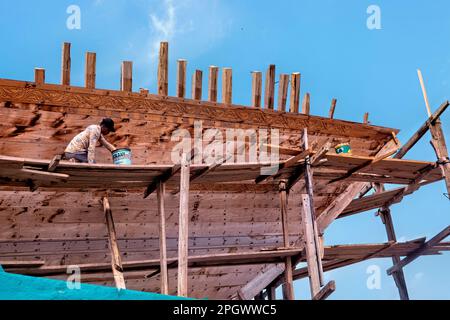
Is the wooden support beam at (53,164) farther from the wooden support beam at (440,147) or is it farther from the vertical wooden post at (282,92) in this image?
the wooden support beam at (440,147)

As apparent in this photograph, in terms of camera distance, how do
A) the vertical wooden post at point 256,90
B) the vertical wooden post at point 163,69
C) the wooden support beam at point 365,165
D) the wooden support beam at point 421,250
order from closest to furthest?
the vertical wooden post at point 163,69
the vertical wooden post at point 256,90
the wooden support beam at point 365,165
the wooden support beam at point 421,250

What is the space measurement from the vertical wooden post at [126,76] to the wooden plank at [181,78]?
79 centimetres

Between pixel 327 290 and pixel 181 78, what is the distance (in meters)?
4.03

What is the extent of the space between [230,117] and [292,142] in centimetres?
154

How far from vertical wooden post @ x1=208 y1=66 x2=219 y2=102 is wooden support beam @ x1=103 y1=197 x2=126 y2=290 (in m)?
2.40

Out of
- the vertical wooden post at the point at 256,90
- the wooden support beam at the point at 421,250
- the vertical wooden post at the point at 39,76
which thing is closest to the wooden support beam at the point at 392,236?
the wooden support beam at the point at 421,250

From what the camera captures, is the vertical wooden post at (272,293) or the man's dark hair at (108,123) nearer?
the man's dark hair at (108,123)

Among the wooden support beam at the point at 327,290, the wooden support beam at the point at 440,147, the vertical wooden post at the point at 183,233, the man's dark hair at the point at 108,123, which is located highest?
the wooden support beam at the point at 440,147

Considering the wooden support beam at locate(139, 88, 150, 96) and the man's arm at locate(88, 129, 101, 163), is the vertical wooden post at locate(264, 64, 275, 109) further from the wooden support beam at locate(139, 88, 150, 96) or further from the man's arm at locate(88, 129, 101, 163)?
the man's arm at locate(88, 129, 101, 163)

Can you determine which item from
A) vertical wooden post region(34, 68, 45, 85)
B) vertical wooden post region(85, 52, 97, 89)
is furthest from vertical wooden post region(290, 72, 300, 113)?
vertical wooden post region(34, 68, 45, 85)

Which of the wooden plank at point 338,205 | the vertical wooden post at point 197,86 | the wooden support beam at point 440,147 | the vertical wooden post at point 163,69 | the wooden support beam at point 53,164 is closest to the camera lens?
the wooden support beam at point 53,164

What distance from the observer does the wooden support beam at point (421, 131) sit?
39.5 feet
